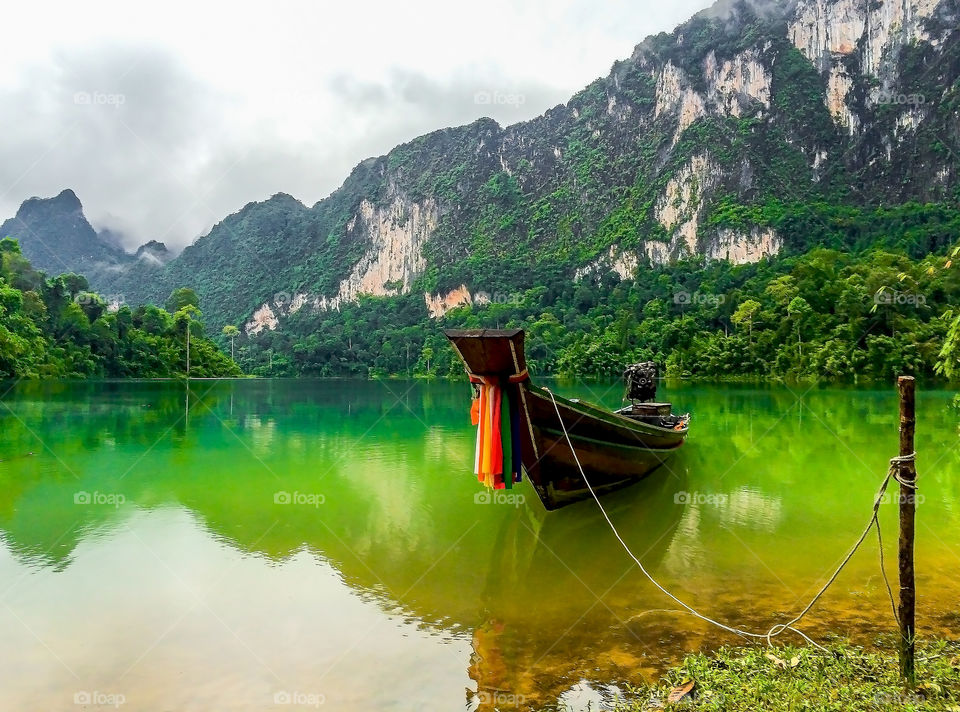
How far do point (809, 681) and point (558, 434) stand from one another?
4.15 m

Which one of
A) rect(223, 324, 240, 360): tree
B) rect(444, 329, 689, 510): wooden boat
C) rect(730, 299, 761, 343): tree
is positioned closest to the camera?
rect(444, 329, 689, 510): wooden boat

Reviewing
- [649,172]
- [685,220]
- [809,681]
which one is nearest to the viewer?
[809,681]

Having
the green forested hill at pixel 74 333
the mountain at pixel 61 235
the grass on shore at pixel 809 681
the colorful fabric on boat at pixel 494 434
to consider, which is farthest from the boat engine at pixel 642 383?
the mountain at pixel 61 235

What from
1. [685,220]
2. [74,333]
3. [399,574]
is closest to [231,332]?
[74,333]

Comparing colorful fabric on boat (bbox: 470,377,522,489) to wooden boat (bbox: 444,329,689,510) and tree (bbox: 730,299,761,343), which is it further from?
tree (bbox: 730,299,761,343)

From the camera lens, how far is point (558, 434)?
7566 mm

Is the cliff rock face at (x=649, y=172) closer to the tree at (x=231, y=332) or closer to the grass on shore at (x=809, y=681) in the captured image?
the tree at (x=231, y=332)

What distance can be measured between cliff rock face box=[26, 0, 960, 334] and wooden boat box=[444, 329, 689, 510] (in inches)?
2893

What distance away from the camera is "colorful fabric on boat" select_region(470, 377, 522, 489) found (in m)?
6.54

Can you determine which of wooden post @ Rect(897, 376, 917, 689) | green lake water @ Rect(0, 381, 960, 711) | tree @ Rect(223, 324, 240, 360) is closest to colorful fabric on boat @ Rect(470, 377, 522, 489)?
green lake water @ Rect(0, 381, 960, 711)

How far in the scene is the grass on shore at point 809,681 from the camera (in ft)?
11.1

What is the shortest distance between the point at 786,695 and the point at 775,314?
45946mm

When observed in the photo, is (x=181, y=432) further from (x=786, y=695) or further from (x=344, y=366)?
(x=344, y=366)

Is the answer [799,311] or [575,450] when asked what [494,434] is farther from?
[799,311]
